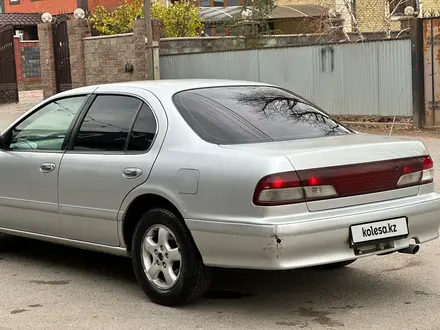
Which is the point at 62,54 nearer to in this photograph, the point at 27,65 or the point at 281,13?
the point at 281,13

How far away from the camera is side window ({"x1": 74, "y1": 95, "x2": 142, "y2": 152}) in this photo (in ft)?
19.4

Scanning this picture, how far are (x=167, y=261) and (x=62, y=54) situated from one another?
71.8ft

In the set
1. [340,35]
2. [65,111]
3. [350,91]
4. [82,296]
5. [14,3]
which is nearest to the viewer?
[82,296]

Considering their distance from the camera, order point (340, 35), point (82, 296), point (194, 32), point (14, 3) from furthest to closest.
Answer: point (14, 3), point (194, 32), point (340, 35), point (82, 296)

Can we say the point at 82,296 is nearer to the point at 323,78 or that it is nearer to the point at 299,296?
the point at 299,296

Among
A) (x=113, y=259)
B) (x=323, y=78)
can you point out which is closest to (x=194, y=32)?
(x=323, y=78)

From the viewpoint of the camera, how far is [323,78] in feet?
58.4

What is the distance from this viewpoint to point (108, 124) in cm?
603

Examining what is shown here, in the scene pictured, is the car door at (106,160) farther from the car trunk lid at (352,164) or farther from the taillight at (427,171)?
the taillight at (427,171)

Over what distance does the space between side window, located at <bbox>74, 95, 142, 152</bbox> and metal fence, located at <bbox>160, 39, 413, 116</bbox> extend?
35.8 feet

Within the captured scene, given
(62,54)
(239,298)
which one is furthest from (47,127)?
(62,54)

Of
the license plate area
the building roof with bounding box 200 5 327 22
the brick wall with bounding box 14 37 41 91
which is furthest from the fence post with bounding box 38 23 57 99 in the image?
the license plate area

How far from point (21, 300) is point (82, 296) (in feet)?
1.41

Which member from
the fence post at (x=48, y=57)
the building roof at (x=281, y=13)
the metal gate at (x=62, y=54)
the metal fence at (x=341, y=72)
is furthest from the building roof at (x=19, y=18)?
the metal fence at (x=341, y=72)
